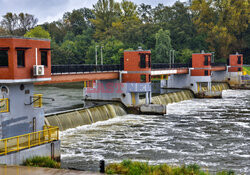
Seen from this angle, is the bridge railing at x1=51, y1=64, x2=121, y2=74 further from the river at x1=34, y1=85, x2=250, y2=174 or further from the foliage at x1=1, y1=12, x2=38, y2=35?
the foliage at x1=1, y1=12, x2=38, y2=35

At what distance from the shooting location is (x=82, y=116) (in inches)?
1646

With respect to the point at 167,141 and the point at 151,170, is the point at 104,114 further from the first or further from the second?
the point at 151,170

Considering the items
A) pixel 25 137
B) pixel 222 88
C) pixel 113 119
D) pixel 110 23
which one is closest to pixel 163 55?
pixel 222 88

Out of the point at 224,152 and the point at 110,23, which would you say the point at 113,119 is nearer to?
the point at 224,152

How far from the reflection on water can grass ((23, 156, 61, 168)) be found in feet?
11.7

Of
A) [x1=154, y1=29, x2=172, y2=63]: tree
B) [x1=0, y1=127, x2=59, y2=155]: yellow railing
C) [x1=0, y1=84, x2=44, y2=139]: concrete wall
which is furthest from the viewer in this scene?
[x1=154, y1=29, x2=172, y2=63]: tree

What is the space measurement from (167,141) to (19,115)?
1521cm

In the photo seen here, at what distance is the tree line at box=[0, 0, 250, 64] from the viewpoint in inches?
4513

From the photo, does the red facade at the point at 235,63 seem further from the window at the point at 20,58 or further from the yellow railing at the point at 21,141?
the window at the point at 20,58

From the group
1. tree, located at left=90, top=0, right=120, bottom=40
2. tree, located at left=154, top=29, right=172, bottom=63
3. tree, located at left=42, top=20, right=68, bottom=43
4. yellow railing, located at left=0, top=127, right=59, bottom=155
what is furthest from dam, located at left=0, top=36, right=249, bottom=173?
tree, located at left=42, top=20, right=68, bottom=43

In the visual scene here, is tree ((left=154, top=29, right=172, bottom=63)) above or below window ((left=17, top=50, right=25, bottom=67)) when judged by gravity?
above

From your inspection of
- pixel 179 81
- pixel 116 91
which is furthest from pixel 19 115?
pixel 179 81

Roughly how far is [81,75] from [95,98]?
434 inches

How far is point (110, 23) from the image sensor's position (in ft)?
486
